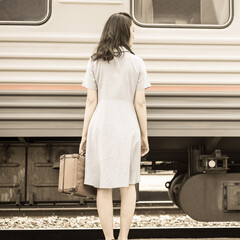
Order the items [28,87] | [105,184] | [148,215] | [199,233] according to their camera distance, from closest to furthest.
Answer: [105,184]
[28,87]
[199,233]
[148,215]

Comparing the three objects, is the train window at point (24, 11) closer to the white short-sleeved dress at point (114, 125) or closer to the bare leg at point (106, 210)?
the white short-sleeved dress at point (114, 125)

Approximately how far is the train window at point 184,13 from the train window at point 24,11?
0.76 m

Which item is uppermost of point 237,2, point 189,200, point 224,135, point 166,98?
point 237,2

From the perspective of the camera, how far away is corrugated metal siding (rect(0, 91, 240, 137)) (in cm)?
389

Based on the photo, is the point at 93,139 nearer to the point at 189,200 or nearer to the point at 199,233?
the point at 189,200

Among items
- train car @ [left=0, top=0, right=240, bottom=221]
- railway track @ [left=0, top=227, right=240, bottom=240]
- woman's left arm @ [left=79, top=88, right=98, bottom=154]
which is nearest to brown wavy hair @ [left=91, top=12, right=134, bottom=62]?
woman's left arm @ [left=79, top=88, right=98, bottom=154]

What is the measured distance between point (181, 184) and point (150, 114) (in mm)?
837

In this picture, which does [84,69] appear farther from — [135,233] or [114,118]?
[135,233]

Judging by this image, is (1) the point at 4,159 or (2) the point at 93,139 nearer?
(2) the point at 93,139

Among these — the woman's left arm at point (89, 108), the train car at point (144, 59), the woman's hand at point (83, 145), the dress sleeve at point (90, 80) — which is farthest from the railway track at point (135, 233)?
the dress sleeve at point (90, 80)

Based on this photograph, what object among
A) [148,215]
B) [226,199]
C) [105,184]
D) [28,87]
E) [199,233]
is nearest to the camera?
[105,184]

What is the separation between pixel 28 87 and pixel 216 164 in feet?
5.80

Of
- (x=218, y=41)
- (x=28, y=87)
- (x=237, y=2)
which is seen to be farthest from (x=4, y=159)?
(x=237, y=2)

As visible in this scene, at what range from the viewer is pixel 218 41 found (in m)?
3.94
